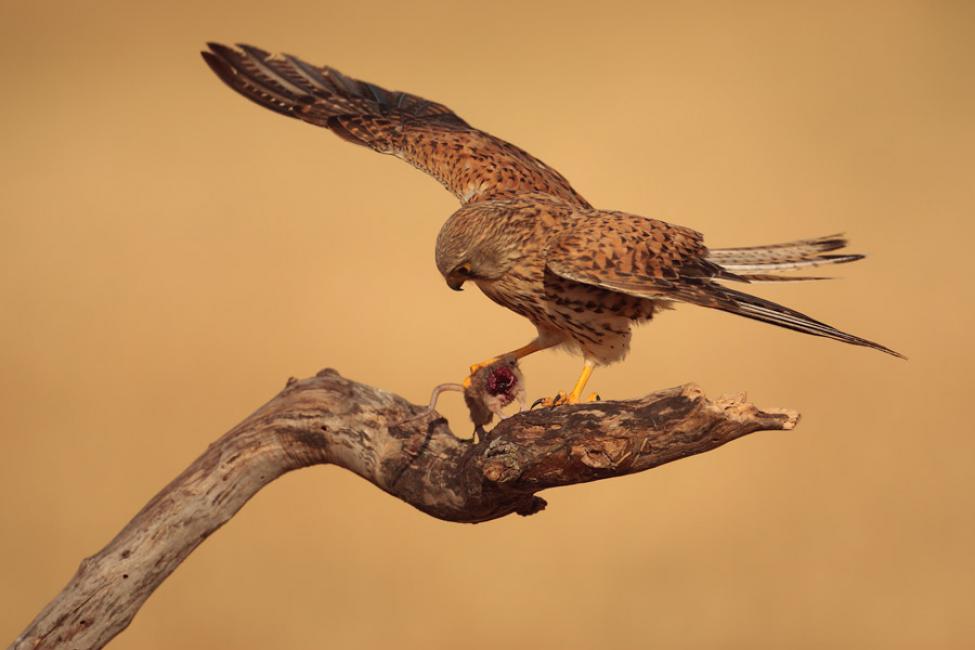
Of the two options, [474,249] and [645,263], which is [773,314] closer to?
[645,263]

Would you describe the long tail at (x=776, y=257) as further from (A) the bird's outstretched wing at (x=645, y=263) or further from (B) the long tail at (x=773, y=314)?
(B) the long tail at (x=773, y=314)

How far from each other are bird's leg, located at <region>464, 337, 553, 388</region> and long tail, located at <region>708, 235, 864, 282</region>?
76 centimetres

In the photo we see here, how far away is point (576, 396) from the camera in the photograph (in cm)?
399

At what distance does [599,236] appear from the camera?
3854 millimetres

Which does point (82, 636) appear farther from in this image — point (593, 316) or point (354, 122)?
point (354, 122)

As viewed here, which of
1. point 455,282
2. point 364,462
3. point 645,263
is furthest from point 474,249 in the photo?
point 364,462

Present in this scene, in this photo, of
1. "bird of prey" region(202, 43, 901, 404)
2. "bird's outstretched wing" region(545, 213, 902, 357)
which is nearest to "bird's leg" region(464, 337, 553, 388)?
"bird of prey" region(202, 43, 901, 404)

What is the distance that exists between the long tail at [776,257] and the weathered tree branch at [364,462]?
0.93 metres

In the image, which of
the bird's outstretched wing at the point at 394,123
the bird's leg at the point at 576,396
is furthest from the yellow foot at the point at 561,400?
the bird's outstretched wing at the point at 394,123

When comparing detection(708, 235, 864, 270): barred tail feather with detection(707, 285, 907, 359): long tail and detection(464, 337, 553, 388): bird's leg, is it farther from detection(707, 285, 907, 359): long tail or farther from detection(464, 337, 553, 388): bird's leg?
detection(464, 337, 553, 388): bird's leg

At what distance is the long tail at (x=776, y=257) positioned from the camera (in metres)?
3.80

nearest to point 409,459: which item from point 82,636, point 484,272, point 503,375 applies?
point 503,375

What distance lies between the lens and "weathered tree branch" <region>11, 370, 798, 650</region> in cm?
316

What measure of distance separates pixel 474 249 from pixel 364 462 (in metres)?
0.82
